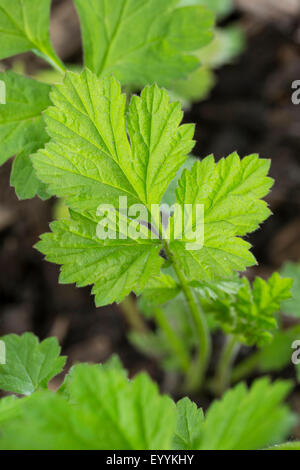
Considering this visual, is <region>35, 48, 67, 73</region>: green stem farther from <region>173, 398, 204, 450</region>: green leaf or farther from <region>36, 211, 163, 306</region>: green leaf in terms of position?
<region>173, 398, 204, 450</region>: green leaf

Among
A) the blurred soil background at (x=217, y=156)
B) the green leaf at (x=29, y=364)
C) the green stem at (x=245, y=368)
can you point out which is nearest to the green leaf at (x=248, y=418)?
the green leaf at (x=29, y=364)

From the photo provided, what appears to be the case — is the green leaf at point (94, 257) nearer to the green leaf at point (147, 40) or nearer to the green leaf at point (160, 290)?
the green leaf at point (160, 290)

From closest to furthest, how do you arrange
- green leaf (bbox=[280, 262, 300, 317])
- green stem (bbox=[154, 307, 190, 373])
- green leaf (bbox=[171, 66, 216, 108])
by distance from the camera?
green leaf (bbox=[280, 262, 300, 317]) → green stem (bbox=[154, 307, 190, 373]) → green leaf (bbox=[171, 66, 216, 108])

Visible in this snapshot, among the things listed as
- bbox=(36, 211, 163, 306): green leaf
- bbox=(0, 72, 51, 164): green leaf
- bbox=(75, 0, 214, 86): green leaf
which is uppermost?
bbox=(75, 0, 214, 86): green leaf

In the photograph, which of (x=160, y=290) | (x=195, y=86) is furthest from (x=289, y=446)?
(x=195, y=86)

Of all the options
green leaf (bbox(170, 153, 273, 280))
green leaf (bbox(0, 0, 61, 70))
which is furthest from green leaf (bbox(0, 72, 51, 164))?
green leaf (bbox(170, 153, 273, 280))
